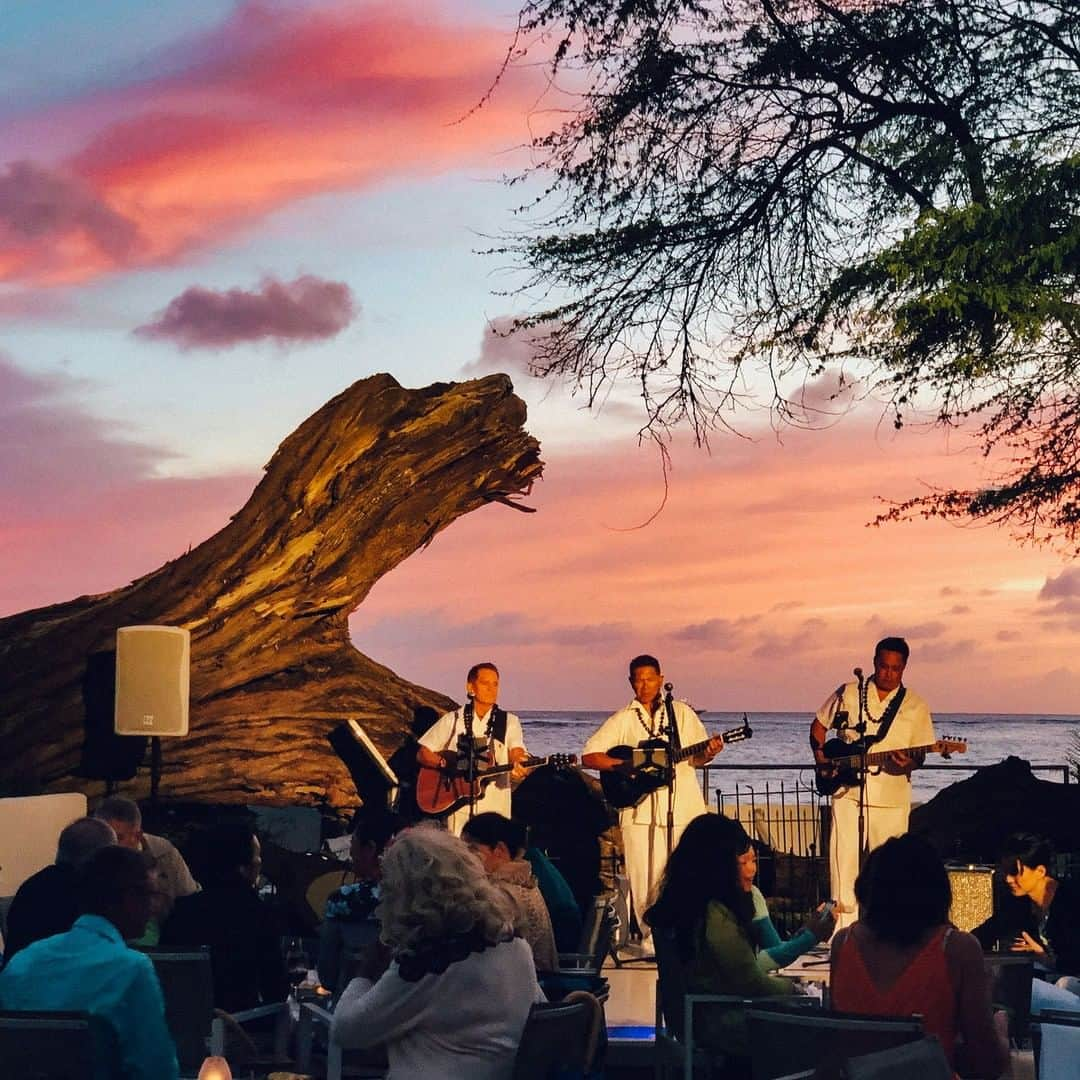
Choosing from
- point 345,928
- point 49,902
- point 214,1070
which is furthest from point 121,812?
point 214,1070

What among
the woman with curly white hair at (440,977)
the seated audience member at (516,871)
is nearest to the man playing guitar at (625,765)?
the seated audience member at (516,871)

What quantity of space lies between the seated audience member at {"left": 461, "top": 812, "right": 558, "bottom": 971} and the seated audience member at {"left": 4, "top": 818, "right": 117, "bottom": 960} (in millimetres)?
1396

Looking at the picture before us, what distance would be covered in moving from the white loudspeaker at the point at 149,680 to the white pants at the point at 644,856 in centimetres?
412

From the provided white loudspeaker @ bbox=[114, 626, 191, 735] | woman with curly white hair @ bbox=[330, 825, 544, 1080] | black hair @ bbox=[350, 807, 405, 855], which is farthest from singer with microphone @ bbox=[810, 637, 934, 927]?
woman with curly white hair @ bbox=[330, 825, 544, 1080]

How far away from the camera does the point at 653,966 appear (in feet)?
36.9

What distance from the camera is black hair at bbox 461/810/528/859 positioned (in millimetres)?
6617

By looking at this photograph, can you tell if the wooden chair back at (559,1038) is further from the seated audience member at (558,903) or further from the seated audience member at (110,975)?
the seated audience member at (558,903)

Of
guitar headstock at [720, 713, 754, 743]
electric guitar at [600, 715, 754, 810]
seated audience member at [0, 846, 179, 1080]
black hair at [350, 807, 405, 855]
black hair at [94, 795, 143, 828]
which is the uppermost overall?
guitar headstock at [720, 713, 754, 743]

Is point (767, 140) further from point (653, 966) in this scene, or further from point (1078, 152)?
point (653, 966)

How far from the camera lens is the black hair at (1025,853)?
6.84 metres

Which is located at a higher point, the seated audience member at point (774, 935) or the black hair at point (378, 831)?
the black hair at point (378, 831)

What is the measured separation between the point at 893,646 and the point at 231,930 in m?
5.87

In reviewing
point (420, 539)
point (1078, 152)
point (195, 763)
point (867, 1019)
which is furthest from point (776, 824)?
point (867, 1019)

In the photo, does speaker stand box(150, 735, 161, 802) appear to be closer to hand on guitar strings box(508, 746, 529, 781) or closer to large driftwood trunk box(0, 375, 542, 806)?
large driftwood trunk box(0, 375, 542, 806)
